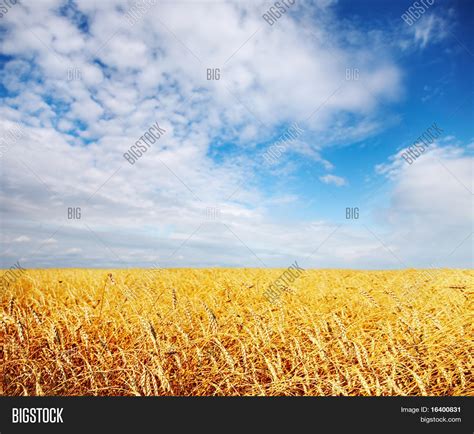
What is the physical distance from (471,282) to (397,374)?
5132 millimetres

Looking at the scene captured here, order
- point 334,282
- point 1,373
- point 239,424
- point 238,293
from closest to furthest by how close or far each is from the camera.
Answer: point 239,424, point 1,373, point 238,293, point 334,282

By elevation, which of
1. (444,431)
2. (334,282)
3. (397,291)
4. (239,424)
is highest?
(334,282)

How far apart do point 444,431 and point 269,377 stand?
1493 mm

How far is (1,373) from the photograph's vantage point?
339 cm

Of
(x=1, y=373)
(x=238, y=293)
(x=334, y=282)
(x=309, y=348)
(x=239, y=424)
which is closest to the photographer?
(x=239, y=424)

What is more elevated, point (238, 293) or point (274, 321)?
point (238, 293)

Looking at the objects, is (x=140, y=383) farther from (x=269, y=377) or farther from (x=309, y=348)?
(x=309, y=348)

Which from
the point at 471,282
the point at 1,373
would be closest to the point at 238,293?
the point at 1,373

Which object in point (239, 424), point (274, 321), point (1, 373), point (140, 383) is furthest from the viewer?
point (274, 321)

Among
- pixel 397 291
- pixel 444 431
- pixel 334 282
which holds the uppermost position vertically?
pixel 334 282

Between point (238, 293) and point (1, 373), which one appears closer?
point (1, 373)

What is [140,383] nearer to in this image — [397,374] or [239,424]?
[239,424]

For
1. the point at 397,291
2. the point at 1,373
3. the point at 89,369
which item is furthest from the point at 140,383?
the point at 397,291

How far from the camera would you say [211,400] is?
2.71 m
